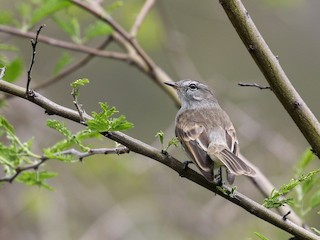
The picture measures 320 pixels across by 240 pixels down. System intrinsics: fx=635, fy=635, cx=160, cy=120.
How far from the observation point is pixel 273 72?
9.35 feet

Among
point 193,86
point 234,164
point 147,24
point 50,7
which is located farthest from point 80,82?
point 147,24

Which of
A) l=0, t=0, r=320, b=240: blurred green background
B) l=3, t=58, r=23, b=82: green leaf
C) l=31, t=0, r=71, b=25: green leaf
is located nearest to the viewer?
l=3, t=58, r=23, b=82: green leaf

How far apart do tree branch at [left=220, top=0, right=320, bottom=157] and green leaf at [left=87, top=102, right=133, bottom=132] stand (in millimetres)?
654

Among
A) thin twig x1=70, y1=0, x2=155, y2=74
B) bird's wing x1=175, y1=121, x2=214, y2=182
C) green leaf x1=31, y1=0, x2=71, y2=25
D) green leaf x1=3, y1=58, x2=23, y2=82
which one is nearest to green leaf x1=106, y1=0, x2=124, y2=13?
thin twig x1=70, y1=0, x2=155, y2=74

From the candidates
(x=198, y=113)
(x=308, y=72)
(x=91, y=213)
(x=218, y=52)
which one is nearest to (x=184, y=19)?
(x=218, y=52)

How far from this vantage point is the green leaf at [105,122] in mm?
2600

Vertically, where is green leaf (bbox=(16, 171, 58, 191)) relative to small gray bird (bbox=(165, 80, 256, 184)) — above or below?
below

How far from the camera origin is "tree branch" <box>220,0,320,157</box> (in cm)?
277

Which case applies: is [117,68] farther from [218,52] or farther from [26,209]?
[26,209]

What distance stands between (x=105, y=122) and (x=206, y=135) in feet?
5.64

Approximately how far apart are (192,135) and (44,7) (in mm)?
1355

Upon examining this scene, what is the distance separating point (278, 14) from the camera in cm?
712

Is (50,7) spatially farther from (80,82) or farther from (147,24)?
(147,24)

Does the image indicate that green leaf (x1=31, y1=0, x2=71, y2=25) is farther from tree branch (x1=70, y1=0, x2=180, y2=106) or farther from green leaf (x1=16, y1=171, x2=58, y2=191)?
green leaf (x1=16, y1=171, x2=58, y2=191)
